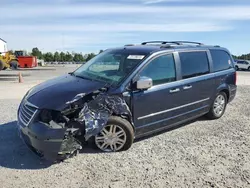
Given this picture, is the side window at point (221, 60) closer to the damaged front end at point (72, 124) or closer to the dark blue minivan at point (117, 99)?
the dark blue minivan at point (117, 99)

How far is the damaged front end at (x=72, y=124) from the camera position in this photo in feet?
12.7

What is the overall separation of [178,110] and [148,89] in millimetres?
985

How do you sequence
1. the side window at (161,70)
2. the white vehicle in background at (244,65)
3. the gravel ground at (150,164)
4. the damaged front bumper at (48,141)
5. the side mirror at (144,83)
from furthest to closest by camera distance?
the white vehicle in background at (244,65)
the side window at (161,70)
the side mirror at (144,83)
the damaged front bumper at (48,141)
the gravel ground at (150,164)

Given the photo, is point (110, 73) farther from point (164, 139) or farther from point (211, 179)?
point (211, 179)

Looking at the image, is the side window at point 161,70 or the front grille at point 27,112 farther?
the side window at point 161,70

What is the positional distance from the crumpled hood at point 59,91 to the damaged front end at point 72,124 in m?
0.09

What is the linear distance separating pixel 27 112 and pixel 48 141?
0.71 meters

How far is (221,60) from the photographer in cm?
671

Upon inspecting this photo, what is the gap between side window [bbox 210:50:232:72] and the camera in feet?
21.2

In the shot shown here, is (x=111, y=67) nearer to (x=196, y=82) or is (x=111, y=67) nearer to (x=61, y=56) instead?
(x=196, y=82)

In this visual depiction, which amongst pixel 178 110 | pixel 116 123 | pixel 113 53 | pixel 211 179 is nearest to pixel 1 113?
pixel 113 53

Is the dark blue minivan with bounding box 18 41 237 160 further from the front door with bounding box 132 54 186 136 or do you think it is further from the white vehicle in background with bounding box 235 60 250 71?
the white vehicle in background with bounding box 235 60 250 71

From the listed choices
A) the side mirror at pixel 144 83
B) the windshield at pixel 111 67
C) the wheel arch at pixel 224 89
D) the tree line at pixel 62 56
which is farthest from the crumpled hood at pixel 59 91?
the tree line at pixel 62 56

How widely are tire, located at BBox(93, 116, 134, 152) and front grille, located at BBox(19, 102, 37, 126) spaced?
1076 mm
